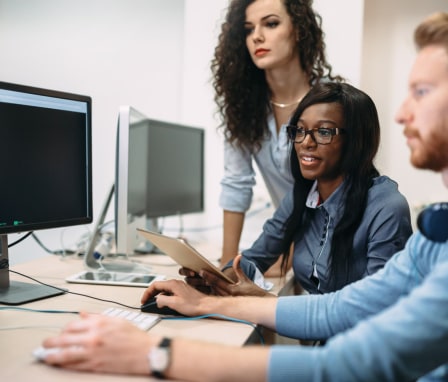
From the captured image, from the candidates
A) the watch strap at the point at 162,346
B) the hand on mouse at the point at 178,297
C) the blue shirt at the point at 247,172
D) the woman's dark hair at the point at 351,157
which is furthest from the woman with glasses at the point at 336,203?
the watch strap at the point at 162,346

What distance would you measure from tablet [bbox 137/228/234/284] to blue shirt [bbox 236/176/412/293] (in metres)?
0.29

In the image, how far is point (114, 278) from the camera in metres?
1.52

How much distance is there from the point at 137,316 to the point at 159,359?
0.35 metres

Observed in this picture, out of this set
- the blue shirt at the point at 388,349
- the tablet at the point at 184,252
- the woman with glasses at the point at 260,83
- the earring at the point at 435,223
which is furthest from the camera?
the woman with glasses at the point at 260,83

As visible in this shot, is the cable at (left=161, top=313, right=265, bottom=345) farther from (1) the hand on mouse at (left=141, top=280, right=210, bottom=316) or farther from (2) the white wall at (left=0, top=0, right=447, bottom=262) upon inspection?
(2) the white wall at (left=0, top=0, right=447, bottom=262)

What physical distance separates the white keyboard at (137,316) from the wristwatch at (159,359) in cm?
26

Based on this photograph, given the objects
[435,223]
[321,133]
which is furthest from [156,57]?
[435,223]

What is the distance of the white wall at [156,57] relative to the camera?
245 centimetres

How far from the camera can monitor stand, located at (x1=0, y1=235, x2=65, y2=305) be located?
1241 mm

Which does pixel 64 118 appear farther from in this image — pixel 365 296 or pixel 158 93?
pixel 158 93

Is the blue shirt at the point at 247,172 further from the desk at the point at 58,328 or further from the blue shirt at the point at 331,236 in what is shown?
the desk at the point at 58,328

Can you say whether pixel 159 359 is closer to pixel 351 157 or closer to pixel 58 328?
pixel 58 328

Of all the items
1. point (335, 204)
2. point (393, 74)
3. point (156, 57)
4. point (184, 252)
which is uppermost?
point (156, 57)

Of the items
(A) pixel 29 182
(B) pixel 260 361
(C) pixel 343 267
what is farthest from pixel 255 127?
(B) pixel 260 361
